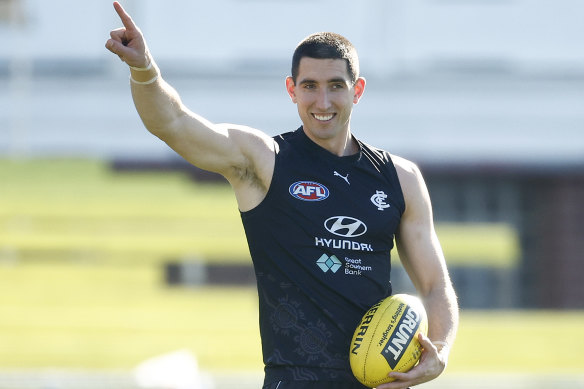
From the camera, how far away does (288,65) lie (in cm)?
1507

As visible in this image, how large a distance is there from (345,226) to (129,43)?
1.16 metres

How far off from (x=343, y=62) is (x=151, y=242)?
806 cm

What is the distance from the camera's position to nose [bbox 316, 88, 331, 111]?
404 cm

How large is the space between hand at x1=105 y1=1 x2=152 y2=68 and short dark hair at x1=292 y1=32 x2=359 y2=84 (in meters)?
0.79

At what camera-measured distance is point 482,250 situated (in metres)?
11.7

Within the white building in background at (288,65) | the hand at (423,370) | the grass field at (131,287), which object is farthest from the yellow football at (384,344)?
the white building in background at (288,65)

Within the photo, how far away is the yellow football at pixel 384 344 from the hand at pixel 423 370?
0.03 m

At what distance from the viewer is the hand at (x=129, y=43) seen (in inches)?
137

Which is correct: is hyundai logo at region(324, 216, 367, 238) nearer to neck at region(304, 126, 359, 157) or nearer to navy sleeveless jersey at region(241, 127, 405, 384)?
navy sleeveless jersey at region(241, 127, 405, 384)

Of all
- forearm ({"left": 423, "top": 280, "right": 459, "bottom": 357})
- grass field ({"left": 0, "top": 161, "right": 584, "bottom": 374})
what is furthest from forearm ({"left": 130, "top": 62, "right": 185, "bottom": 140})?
grass field ({"left": 0, "top": 161, "right": 584, "bottom": 374})

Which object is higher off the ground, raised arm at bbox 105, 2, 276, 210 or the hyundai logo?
raised arm at bbox 105, 2, 276, 210

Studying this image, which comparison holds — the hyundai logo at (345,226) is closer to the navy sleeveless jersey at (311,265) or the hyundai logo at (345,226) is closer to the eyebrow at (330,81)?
the navy sleeveless jersey at (311,265)

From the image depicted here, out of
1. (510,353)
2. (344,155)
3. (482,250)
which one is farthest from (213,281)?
(344,155)

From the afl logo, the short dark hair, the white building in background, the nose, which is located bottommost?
the white building in background
